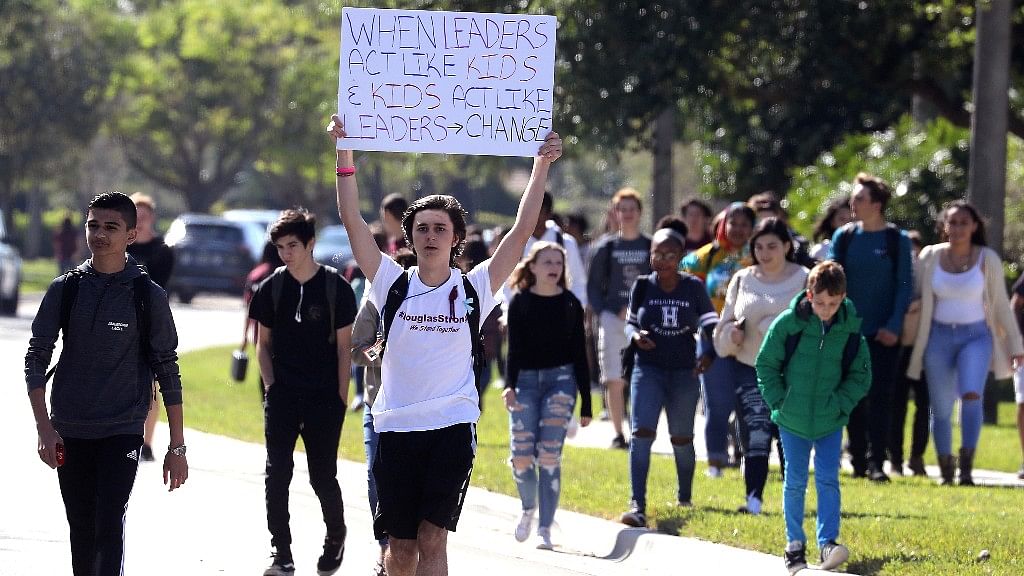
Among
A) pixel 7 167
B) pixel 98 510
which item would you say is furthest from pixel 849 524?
pixel 7 167

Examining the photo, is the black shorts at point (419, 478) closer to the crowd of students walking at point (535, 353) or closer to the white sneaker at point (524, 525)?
the crowd of students walking at point (535, 353)

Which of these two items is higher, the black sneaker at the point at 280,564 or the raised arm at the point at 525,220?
the raised arm at the point at 525,220

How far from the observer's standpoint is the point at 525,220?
6555 mm

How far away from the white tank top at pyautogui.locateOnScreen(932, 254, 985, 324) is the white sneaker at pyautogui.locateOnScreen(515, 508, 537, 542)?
3640 mm

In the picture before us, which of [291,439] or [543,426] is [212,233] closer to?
[543,426]

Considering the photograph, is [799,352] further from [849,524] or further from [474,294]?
[474,294]

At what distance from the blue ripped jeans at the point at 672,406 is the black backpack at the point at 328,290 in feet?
Result: 8.09

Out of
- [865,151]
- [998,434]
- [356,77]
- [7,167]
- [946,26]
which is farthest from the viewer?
[7,167]

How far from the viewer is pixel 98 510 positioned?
20.6ft

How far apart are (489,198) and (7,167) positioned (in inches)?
1624

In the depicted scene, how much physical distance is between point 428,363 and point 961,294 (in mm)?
6225

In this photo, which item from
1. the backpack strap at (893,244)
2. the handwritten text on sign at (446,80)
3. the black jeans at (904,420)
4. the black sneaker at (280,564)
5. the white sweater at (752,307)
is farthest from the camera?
the black jeans at (904,420)

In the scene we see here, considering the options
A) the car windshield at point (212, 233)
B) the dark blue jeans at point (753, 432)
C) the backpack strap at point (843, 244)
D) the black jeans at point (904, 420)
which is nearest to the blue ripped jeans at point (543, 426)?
the dark blue jeans at point (753, 432)

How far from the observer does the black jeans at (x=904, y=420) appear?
1247cm
